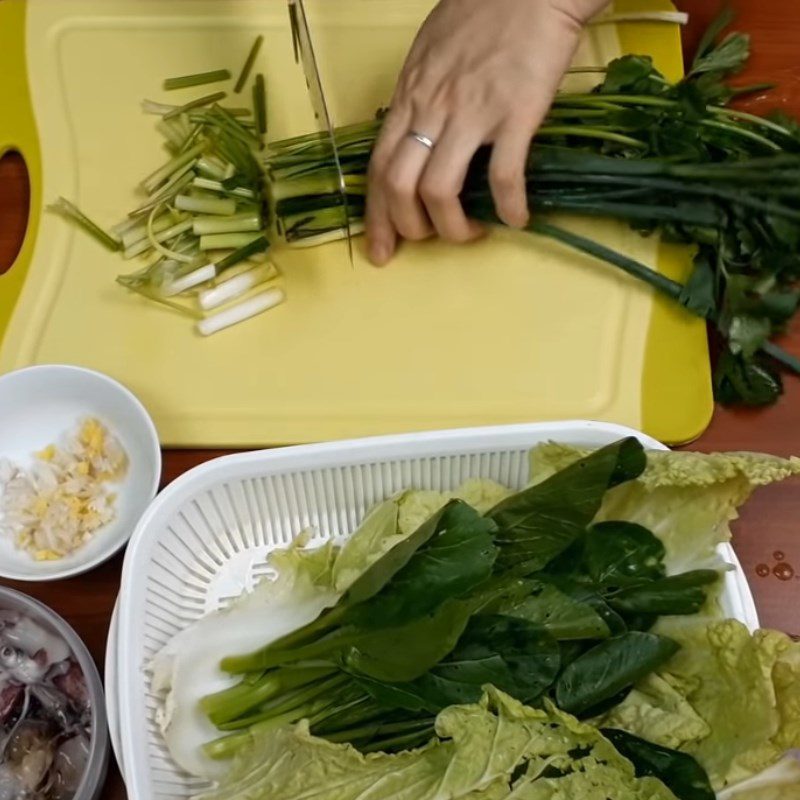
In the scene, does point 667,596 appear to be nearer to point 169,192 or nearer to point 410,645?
point 410,645

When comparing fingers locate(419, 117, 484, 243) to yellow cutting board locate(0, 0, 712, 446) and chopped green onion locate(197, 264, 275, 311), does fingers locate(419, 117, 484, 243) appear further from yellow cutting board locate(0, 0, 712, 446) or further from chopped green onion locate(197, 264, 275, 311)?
chopped green onion locate(197, 264, 275, 311)

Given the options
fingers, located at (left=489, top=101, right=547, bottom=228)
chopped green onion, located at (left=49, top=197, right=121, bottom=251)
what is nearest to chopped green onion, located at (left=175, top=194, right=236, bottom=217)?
chopped green onion, located at (left=49, top=197, right=121, bottom=251)

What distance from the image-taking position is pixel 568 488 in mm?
826

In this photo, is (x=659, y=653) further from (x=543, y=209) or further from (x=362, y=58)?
(x=362, y=58)

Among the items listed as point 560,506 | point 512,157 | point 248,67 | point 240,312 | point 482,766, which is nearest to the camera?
point 482,766

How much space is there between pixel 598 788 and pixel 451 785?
4.8 inches

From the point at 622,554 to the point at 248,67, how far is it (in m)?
0.84

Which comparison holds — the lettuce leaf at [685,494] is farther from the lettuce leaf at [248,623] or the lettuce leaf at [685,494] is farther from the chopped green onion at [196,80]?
the chopped green onion at [196,80]

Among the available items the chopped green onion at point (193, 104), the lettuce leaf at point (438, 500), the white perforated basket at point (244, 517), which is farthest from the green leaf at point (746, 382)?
the chopped green onion at point (193, 104)

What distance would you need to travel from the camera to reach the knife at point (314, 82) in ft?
3.36

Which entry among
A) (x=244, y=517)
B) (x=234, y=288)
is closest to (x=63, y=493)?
(x=244, y=517)

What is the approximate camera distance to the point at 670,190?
1.08 meters

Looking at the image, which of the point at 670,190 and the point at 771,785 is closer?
the point at 771,785

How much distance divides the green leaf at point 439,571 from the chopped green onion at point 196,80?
0.77m
